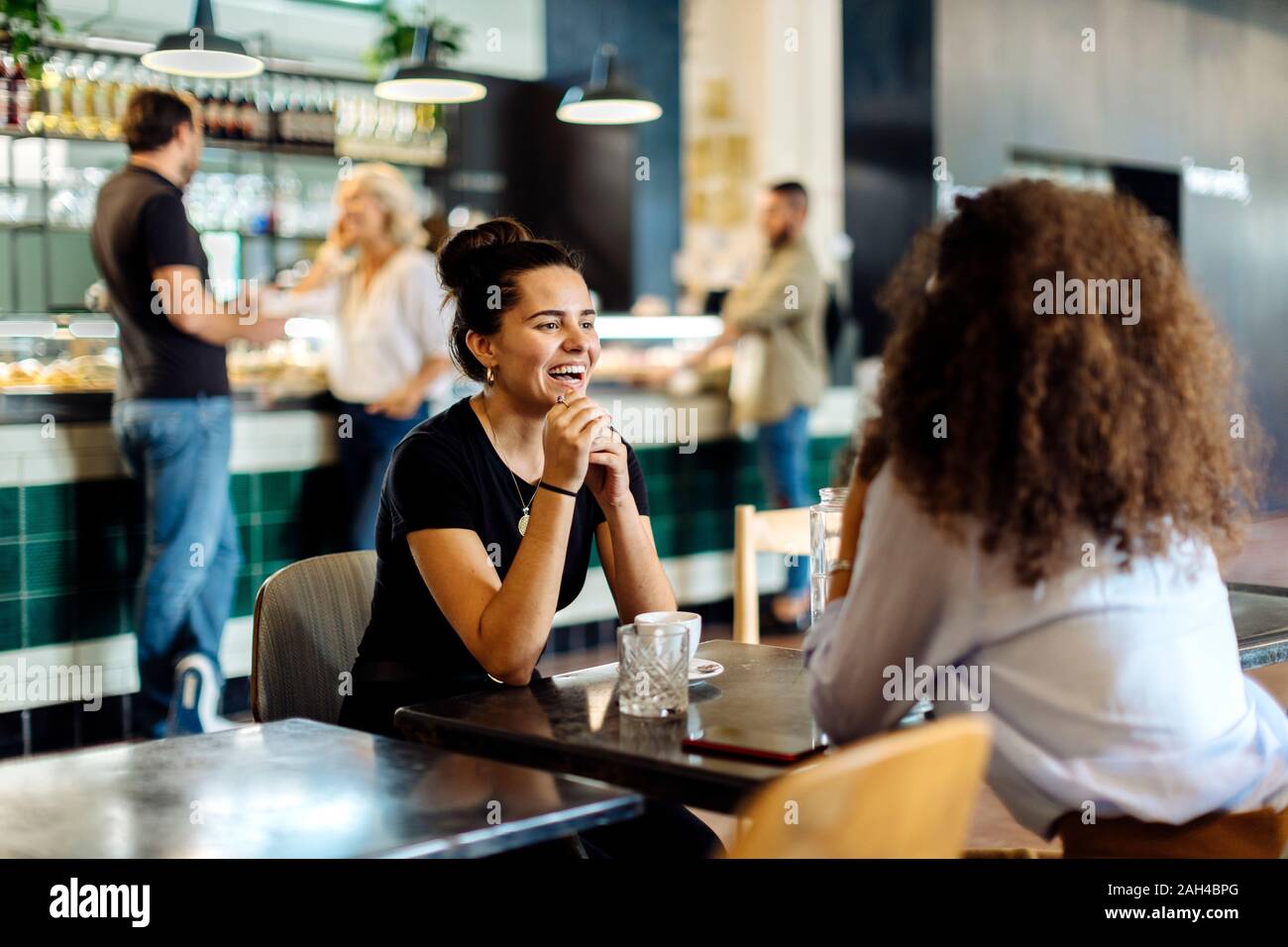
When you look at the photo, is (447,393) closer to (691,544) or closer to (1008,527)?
(691,544)

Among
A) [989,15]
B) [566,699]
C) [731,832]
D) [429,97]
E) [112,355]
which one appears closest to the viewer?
[566,699]

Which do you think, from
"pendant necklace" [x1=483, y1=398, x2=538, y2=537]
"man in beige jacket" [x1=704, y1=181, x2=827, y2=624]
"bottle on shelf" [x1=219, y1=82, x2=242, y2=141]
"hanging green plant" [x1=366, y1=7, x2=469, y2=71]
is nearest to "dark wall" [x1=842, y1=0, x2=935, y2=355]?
"man in beige jacket" [x1=704, y1=181, x2=827, y2=624]

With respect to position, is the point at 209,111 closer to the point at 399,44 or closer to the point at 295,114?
the point at 295,114

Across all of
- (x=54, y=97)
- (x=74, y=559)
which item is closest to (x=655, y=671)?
(x=74, y=559)

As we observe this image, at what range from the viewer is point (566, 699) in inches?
65.7

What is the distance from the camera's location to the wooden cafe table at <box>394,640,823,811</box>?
1356 mm

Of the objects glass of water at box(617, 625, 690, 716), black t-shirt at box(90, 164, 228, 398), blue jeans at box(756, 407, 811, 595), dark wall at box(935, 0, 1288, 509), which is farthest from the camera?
dark wall at box(935, 0, 1288, 509)

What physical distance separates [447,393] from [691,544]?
1311 millimetres

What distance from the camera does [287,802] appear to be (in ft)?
4.17

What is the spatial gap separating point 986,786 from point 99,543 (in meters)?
2.56

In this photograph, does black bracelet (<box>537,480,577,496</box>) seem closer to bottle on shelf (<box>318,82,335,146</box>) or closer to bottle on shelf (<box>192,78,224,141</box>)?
bottle on shelf (<box>192,78,224,141</box>)

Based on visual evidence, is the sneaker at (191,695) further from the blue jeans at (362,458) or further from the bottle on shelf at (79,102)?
the bottle on shelf at (79,102)

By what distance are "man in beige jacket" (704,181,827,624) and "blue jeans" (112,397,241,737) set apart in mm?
2341
